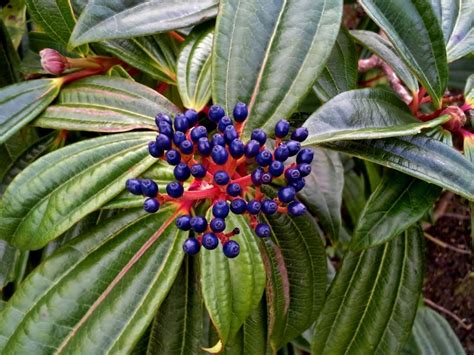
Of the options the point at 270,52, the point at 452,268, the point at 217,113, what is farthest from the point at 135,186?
the point at 452,268

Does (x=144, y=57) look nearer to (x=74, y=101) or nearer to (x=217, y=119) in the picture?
(x=74, y=101)

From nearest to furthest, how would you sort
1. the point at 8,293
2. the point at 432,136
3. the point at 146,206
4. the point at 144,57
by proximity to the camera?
the point at 146,206
the point at 432,136
the point at 144,57
the point at 8,293

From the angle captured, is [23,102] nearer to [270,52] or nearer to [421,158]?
[270,52]

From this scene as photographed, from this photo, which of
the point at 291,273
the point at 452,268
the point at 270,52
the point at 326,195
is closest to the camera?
the point at 270,52

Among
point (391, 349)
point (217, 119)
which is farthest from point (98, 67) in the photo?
point (391, 349)

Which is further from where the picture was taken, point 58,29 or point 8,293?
point 8,293

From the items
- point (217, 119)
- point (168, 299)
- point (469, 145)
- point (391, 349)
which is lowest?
point (391, 349)

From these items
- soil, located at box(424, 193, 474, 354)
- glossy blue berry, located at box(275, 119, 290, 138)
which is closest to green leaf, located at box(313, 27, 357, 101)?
glossy blue berry, located at box(275, 119, 290, 138)

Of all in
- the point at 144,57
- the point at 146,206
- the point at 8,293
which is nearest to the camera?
the point at 146,206
